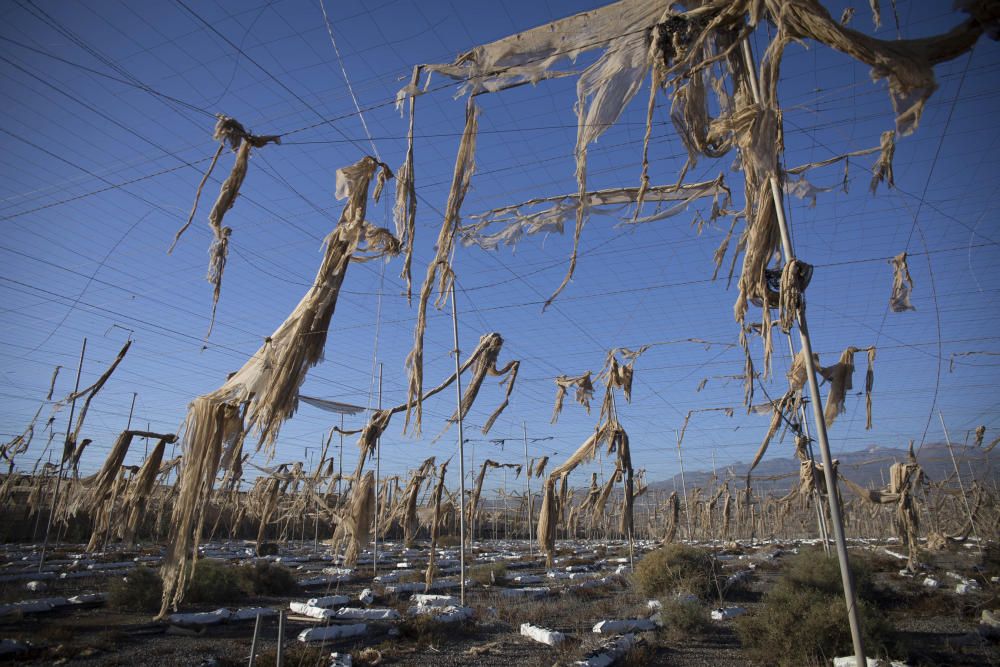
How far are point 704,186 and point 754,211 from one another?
1666mm

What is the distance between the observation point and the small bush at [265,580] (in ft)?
43.4

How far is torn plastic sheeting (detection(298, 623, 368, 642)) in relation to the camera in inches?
307

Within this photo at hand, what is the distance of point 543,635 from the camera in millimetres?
8023

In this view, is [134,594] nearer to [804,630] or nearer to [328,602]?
[328,602]

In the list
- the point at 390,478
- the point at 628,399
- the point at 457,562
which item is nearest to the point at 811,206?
the point at 628,399

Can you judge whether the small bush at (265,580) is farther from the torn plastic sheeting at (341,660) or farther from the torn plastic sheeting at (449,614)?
the torn plastic sheeting at (341,660)

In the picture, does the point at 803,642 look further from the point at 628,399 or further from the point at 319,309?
the point at 319,309

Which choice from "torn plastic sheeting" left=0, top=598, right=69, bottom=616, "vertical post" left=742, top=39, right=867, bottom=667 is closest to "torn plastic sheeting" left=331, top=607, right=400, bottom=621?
"torn plastic sheeting" left=0, top=598, right=69, bottom=616

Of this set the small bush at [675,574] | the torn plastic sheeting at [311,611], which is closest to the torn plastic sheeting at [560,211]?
the torn plastic sheeting at [311,611]

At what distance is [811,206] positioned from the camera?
4941 millimetres

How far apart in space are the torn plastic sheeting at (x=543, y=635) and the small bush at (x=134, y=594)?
7727mm

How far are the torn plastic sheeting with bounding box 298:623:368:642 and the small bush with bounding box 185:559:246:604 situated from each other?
5.23 m

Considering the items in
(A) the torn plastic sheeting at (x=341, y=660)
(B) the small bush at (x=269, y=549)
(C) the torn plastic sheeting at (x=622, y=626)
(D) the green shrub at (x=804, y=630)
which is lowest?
(B) the small bush at (x=269, y=549)

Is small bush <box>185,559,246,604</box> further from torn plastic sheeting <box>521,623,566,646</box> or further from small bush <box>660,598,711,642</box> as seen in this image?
small bush <box>660,598,711,642</box>
